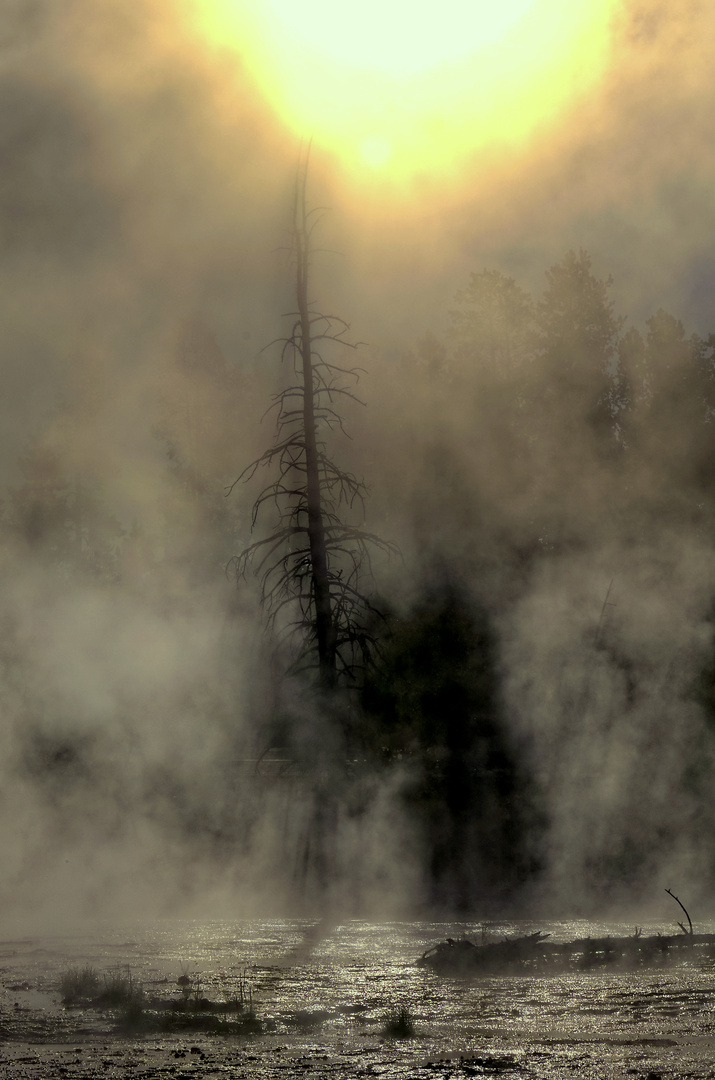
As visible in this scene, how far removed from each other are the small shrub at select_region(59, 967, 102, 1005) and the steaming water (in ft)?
0.36

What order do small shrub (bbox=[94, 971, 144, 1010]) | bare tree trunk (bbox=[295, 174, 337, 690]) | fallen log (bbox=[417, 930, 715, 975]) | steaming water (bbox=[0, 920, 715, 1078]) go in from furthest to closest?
bare tree trunk (bbox=[295, 174, 337, 690]), fallen log (bbox=[417, 930, 715, 975]), small shrub (bbox=[94, 971, 144, 1010]), steaming water (bbox=[0, 920, 715, 1078])

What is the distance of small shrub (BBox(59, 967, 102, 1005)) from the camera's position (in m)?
8.16

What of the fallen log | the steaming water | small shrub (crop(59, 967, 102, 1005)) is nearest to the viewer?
the steaming water

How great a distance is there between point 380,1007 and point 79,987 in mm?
2207

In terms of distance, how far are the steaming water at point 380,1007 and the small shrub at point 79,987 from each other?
0.11 m

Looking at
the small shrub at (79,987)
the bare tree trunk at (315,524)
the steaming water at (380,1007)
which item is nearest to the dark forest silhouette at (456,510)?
the bare tree trunk at (315,524)

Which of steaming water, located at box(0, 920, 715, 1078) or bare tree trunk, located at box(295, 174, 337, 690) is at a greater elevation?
bare tree trunk, located at box(295, 174, 337, 690)

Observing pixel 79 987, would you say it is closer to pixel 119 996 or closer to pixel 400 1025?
pixel 119 996

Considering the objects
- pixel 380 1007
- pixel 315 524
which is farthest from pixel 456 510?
pixel 380 1007

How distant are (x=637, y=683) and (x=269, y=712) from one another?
493cm

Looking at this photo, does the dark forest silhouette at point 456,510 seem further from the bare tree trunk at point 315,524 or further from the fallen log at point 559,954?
the fallen log at point 559,954

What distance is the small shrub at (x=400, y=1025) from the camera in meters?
6.89

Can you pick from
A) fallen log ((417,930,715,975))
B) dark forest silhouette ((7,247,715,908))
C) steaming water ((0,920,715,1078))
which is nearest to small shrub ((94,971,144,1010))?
steaming water ((0,920,715,1078))

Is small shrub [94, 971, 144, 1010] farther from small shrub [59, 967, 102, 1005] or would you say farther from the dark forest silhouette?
the dark forest silhouette
